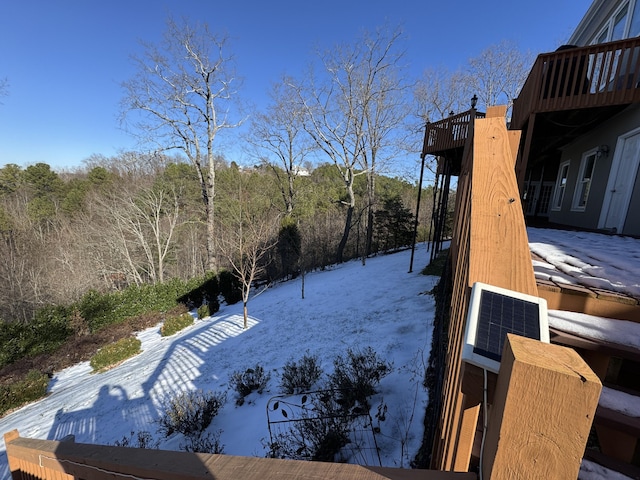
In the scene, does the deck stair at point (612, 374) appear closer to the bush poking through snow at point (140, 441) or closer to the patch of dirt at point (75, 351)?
the bush poking through snow at point (140, 441)

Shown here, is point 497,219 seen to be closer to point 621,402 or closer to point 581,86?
point 621,402

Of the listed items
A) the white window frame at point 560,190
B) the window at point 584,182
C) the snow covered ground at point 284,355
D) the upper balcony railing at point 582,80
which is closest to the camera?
the snow covered ground at point 284,355

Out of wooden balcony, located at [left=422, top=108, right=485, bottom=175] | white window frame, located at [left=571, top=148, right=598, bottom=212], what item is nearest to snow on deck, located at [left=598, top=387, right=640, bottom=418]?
wooden balcony, located at [left=422, top=108, right=485, bottom=175]

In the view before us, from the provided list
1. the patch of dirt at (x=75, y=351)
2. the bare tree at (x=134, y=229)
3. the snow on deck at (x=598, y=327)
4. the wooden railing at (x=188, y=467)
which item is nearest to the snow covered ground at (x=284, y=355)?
the snow on deck at (x=598, y=327)

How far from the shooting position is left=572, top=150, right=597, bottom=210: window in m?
→ 6.26

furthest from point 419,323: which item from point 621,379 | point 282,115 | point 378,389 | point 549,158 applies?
point 282,115

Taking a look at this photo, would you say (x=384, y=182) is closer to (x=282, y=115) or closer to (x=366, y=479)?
(x=282, y=115)

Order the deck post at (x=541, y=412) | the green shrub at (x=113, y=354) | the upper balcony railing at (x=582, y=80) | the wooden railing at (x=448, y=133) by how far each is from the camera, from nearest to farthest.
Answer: the deck post at (x=541, y=412) < the upper balcony railing at (x=582, y=80) < the wooden railing at (x=448, y=133) < the green shrub at (x=113, y=354)

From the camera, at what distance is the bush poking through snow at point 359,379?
3186 millimetres

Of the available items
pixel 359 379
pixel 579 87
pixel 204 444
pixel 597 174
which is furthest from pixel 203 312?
pixel 597 174

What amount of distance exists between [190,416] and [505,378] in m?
4.40

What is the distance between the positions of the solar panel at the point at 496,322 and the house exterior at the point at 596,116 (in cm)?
499

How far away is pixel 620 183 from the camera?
16.2 ft

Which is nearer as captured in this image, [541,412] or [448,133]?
[541,412]
